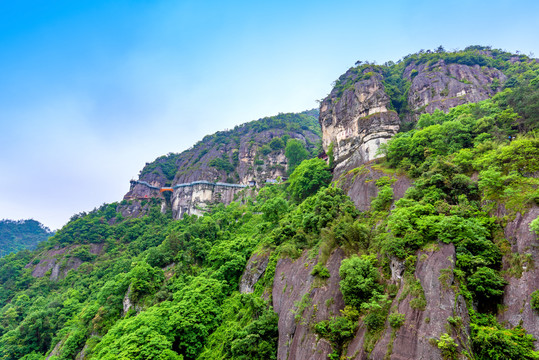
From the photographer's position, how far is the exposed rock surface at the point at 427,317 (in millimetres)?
9461

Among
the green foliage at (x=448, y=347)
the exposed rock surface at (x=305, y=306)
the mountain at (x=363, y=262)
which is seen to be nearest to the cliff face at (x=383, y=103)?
the mountain at (x=363, y=262)

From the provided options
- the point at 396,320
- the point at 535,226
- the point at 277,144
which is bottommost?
the point at 396,320

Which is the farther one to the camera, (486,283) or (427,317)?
(486,283)

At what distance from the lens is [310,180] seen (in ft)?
114

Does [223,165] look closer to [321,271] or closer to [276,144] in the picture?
[276,144]

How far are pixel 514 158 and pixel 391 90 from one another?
3199cm

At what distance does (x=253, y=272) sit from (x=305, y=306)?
29.2 ft

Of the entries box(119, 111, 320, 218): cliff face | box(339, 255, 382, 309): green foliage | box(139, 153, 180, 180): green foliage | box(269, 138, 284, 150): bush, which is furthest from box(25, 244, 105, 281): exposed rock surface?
box(339, 255, 382, 309): green foliage

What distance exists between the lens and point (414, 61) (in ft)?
174

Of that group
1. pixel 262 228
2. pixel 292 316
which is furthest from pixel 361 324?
pixel 262 228

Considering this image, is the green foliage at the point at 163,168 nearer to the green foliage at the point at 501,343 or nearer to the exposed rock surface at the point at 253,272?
the exposed rock surface at the point at 253,272

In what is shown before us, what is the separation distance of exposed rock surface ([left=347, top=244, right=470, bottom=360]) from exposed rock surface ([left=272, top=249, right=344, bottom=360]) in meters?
1.97

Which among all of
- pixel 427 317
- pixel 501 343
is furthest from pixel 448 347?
pixel 501 343

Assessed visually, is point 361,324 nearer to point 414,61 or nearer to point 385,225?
point 385,225
